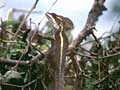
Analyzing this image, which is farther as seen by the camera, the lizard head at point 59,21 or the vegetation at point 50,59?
the vegetation at point 50,59

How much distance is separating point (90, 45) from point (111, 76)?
14cm

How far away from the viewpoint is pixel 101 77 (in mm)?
1355

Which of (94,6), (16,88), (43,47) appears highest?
(94,6)

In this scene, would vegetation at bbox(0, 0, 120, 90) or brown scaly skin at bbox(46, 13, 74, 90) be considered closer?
brown scaly skin at bbox(46, 13, 74, 90)

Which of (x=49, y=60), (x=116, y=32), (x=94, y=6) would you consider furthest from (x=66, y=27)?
(x=116, y=32)

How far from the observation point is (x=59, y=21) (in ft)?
3.25

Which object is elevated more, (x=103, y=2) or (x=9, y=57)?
(x=103, y=2)

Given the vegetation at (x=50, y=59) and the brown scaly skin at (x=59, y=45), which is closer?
the brown scaly skin at (x=59, y=45)

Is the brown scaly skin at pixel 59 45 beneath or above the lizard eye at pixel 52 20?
beneath

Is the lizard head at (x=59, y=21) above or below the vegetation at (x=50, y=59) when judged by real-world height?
above

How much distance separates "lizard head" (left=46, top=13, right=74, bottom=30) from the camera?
986 mm

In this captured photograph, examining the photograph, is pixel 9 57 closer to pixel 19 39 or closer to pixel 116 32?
pixel 19 39

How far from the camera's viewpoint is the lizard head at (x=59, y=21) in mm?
986

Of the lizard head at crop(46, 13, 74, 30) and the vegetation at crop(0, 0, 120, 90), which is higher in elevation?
the lizard head at crop(46, 13, 74, 30)
